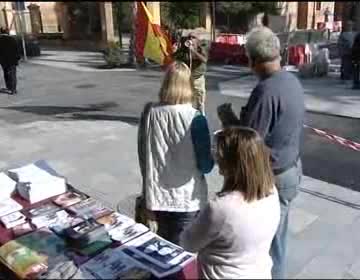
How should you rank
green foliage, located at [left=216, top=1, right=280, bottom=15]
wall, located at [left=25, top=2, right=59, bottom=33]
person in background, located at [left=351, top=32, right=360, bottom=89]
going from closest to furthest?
1. person in background, located at [left=351, top=32, right=360, bottom=89]
2. green foliage, located at [left=216, top=1, right=280, bottom=15]
3. wall, located at [left=25, top=2, right=59, bottom=33]

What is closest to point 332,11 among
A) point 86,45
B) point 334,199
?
point 86,45

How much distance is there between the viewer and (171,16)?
80.1ft

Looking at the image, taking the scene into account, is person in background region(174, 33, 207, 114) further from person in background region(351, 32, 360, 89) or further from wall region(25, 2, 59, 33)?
wall region(25, 2, 59, 33)

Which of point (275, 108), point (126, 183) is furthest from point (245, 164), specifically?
point (126, 183)

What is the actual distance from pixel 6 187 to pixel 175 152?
1.41m

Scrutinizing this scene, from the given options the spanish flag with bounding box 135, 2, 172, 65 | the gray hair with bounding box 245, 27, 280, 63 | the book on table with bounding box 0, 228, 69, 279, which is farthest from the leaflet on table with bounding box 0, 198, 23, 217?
the spanish flag with bounding box 135, 2, 172, 65

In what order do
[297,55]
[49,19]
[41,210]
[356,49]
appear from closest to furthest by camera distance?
[41,210] < [356,49] < [297,55] < [49,19]

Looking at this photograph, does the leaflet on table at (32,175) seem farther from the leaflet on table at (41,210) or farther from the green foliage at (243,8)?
the green foliage at (243,8)

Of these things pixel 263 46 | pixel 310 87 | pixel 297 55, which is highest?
pixel 263 46

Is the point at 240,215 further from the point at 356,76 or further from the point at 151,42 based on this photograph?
the point at 356,76

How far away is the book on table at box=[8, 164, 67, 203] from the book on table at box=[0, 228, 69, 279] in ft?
1.57

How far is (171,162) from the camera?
2922mm

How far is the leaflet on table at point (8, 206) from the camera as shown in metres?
3.16

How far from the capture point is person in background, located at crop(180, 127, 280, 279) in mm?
2012
